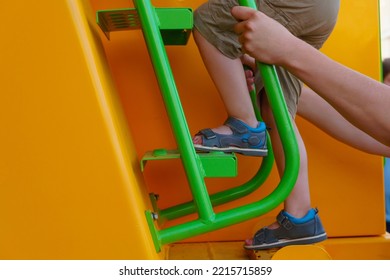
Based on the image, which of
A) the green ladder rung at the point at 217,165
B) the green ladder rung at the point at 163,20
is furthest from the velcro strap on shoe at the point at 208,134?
the green ladder rung at the point at 163,20

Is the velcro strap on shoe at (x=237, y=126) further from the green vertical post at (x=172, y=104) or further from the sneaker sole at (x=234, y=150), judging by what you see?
the green vertical post at (x=172, y=104)

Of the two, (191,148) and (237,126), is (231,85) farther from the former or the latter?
(191,148)

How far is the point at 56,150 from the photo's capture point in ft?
2.43

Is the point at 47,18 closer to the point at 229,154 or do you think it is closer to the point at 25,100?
the point at 25,100

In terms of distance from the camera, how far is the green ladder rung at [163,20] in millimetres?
930

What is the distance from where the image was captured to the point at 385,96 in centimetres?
77

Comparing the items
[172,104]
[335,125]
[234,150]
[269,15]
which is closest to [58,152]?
[172,104]

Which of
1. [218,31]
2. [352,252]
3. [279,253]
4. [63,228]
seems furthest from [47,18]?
[352,252]

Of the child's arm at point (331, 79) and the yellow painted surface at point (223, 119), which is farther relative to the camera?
the yellow painted surface at point (223, 119)

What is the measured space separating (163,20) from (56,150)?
13.9 inches

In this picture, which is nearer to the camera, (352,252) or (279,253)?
(279,253)

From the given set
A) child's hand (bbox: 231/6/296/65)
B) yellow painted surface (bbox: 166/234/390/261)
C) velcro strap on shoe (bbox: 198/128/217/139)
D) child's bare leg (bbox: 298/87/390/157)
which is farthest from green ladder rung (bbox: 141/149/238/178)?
child's bare leg (bbox: 298/87/390/157)

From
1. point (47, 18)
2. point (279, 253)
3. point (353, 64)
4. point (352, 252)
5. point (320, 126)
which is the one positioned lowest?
point (352, 252)

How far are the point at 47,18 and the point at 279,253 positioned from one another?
677 millimetres
